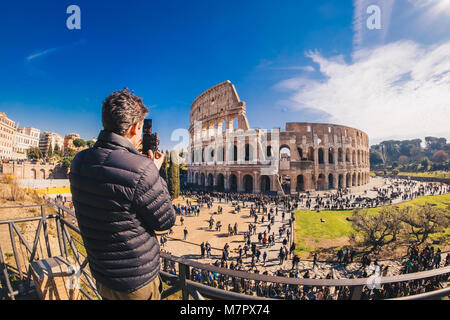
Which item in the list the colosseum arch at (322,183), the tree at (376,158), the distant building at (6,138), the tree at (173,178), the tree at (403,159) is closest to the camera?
the tree at (173,178)

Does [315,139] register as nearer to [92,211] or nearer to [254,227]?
[254,227]

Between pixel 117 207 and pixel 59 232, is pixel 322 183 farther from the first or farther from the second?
pixel 117 207

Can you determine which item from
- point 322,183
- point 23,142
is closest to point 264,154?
point 322,183

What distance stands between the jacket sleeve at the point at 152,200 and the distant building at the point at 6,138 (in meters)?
76.5

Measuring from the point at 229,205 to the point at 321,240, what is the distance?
12.5 metres

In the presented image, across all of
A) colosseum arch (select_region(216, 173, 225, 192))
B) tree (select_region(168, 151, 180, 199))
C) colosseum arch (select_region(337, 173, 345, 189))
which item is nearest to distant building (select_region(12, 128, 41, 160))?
tree (select_region(168, 151, 180, 199))

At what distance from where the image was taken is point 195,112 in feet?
151

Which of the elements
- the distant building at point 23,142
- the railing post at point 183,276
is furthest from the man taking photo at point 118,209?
the distant building at point 23,142

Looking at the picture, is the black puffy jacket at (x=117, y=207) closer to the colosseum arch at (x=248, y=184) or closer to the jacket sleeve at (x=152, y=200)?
the jacket sleeve at (x=152, y=200)

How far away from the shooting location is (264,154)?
1228 inches

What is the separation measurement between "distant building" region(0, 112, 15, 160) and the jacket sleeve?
251ft

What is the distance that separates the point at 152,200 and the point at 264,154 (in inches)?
1203

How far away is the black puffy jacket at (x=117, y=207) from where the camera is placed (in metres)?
1.35
